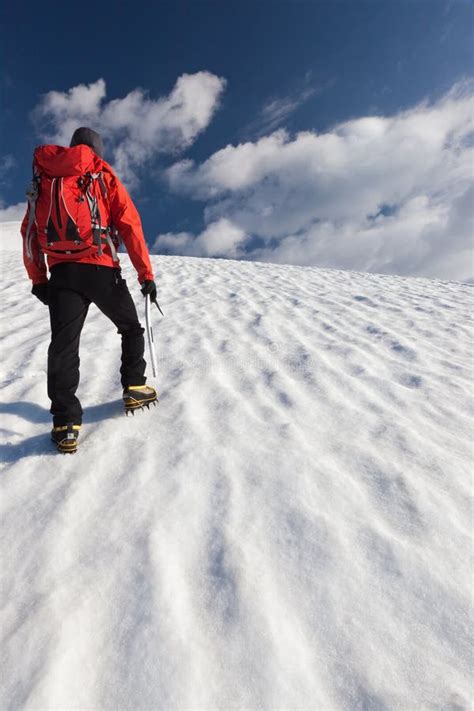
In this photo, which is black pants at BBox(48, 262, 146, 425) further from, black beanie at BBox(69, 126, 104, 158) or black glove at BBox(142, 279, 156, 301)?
black beanie at BBox(69, 126, 104, 158)

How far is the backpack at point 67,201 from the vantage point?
2447 mm

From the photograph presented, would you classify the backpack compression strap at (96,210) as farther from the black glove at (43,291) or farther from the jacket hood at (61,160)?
the black glove at (43,291)

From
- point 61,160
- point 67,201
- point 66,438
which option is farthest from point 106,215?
point 66,438

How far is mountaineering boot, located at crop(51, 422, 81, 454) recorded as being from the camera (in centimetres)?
248

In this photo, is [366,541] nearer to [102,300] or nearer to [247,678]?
[247,678]

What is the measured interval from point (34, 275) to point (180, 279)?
22.0 feet

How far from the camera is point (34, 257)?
270 cm

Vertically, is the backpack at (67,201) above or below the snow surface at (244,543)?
above

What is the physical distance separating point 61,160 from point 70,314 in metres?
0.98

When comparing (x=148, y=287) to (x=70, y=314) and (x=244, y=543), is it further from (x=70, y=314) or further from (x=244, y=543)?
(x=244, y=543)

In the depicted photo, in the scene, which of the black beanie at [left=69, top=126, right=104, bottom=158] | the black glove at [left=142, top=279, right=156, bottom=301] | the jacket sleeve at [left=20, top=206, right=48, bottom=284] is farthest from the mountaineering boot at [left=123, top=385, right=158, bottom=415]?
the black beanie at [left=69, top=126, right=104, bottom=158]

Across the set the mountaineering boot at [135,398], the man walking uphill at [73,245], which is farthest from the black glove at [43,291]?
the mountaineering boot at [135,398]

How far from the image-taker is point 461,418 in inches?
116

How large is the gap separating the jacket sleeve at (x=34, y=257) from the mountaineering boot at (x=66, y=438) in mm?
1070
